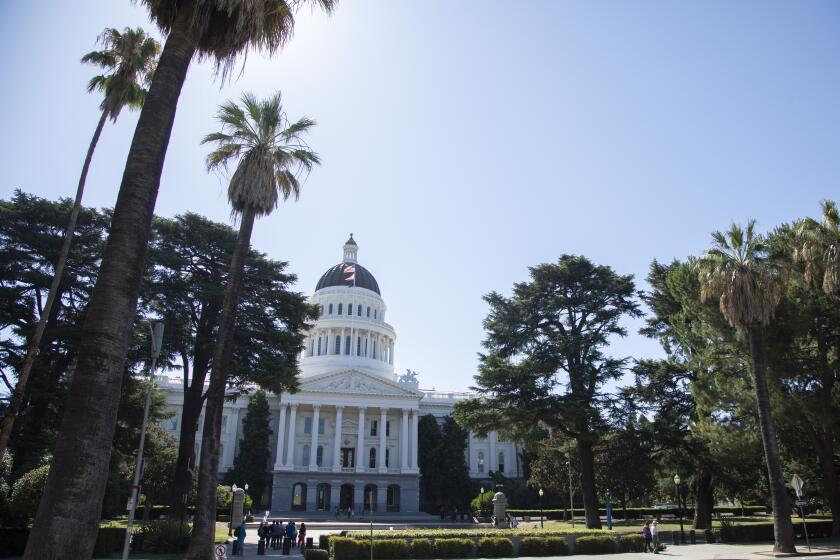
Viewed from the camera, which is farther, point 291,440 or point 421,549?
point 291,440

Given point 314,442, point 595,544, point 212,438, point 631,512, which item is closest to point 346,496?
point 314,442

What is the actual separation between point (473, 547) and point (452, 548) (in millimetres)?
912

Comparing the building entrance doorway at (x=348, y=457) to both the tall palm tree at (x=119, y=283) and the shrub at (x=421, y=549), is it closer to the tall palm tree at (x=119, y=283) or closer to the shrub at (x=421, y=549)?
the shrub at (x=421, y=549)

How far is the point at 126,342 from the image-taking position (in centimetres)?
896

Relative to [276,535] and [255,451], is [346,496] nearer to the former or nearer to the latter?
[255,451]

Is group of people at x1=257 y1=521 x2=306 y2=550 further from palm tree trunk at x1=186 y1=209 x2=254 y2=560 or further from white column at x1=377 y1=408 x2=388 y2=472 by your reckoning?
white column at x1=377 y1=408 x2=388 y2=472

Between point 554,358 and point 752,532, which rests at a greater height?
point 554,358

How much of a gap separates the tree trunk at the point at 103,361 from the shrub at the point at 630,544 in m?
23.5

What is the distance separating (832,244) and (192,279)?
28351mm

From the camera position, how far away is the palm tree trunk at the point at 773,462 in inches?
864

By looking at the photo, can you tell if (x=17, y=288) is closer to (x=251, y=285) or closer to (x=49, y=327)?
(x=49, y=327)

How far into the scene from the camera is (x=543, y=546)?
24.5 m

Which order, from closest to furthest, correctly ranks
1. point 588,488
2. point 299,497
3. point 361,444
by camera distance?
point 588,488 → point 299,497 → point 361,444

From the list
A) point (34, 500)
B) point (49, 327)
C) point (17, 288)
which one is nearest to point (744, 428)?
point (34, 500)
